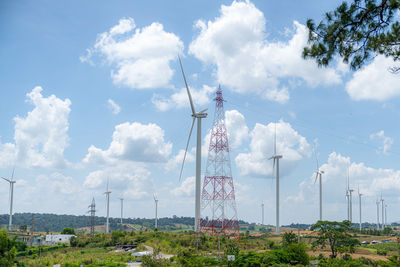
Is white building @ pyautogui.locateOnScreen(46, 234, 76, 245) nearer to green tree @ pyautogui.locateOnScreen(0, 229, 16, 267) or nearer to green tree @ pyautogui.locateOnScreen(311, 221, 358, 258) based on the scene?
green tree @ pyautogui.locateOnScreen(0, 229, 16, 267)

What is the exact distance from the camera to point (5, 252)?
3997 cm

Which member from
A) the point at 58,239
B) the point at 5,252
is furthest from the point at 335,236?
the point at 58,239

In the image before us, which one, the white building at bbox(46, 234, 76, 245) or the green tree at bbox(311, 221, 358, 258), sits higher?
the green tree at bbox(311, 221, 358, 258)

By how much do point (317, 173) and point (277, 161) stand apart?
13.0 metres

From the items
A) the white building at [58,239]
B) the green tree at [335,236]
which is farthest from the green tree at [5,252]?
the white building at [58,239]

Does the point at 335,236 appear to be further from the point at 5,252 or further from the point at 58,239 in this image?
the point at 58,239

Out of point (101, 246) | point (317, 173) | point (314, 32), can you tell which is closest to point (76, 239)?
point (101, 246)

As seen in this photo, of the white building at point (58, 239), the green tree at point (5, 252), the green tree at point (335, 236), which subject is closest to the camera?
the green tree at point (5, 252)

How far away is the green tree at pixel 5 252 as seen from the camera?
3916cm

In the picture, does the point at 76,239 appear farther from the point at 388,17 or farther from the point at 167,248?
the point at 388,17

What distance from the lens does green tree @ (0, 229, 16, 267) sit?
128ft

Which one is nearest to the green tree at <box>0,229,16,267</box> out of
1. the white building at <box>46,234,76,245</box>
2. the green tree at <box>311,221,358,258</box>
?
the green tree at <box>311,221,358,258</box>

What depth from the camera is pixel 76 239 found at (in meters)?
83.3

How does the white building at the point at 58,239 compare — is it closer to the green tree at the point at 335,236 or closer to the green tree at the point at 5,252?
the green tree at the point at 5,252
